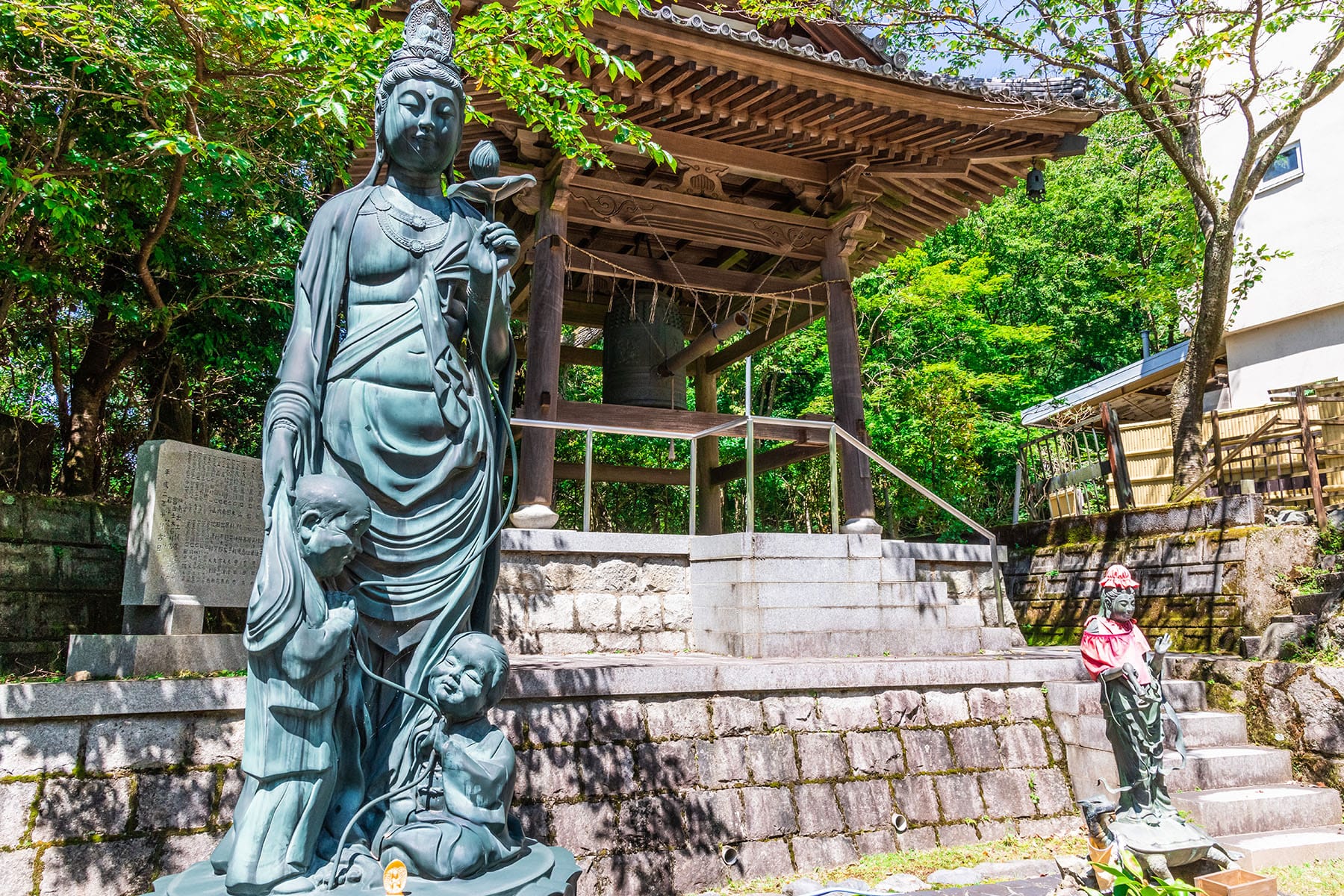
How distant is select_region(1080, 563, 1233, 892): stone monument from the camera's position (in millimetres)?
4438

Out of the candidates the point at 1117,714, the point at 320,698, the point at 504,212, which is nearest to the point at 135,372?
the point at 504,212

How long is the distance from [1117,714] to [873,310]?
42.2ft

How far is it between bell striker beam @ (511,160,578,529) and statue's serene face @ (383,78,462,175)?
4.40 meters

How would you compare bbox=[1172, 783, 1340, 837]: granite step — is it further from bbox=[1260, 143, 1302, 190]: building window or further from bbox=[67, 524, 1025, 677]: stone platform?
bbox=[1260, 143, 1302, 190]: building window

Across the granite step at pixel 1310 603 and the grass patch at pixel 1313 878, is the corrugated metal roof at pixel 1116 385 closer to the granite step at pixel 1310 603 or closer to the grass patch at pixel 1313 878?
the granite step at pixel 1310 603

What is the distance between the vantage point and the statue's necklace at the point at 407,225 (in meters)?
2.81

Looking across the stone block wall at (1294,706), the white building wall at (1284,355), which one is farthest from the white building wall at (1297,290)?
the stone block wall at (1294,706)

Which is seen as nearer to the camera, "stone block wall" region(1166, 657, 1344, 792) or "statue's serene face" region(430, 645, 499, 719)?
"statue's serene face" region(430, 645, 499, 719)

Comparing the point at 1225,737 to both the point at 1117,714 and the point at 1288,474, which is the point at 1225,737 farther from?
the point at 1288,474

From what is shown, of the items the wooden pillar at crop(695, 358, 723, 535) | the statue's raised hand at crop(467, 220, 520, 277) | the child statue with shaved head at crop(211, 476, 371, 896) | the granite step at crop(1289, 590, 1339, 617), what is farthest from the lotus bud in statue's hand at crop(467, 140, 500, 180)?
the granite step at crop(1289, 590, 1339, 617)

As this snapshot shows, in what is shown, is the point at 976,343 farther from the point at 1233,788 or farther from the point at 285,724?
the point at 285,724

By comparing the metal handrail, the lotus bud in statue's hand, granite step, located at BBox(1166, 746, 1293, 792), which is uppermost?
the lotus bud in statue's hand

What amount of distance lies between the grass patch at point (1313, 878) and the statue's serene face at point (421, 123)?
18.8 ft

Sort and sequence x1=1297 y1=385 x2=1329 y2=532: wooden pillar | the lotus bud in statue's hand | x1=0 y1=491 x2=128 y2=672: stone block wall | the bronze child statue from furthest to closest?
1. x1=1297 y1=385 x2=1329 y2=532: wooden pillar
2. x1=0 y1=491 x2=128 y2=672: stone block wall
3. the lotus bud in statue's hand
4. the bronze child statue
